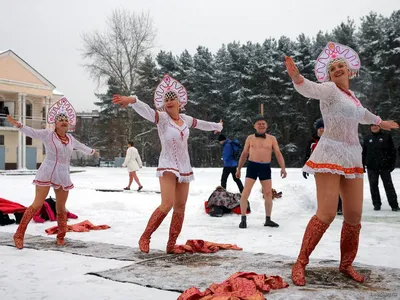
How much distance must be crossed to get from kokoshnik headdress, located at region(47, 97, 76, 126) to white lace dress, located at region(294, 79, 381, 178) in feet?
11.9

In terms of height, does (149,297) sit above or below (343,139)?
below

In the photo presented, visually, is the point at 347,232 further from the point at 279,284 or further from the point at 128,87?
the point at 128,87

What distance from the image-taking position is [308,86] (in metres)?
3.99

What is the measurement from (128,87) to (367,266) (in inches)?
1358

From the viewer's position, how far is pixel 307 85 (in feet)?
13.1

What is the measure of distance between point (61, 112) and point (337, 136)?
3.93m

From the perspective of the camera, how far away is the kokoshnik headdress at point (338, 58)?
4.43 meters

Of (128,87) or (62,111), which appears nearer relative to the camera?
(62,111)

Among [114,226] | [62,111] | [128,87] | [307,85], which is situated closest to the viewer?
[307,85]

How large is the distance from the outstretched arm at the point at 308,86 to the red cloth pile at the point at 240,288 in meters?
1.59

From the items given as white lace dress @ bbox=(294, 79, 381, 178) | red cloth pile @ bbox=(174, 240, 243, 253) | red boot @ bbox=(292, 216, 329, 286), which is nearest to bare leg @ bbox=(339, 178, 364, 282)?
white lace dress @ bbox=(294, 79, 381, 178)

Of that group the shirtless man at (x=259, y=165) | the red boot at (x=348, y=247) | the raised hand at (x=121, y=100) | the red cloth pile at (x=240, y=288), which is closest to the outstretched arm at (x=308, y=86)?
the red boot at (x=348, y=247)

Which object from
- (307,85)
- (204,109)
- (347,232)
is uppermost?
(204,109)

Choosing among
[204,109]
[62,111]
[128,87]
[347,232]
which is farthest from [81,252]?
[204,109]
